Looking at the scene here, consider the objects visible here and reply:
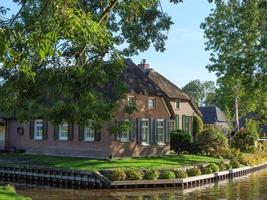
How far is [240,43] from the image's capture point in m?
28.9

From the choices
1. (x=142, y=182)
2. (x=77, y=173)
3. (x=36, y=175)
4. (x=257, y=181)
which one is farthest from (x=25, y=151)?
(x=257, y=181)

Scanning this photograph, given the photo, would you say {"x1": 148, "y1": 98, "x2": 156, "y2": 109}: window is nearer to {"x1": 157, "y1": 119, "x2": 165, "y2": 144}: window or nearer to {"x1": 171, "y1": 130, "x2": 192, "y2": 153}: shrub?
{"x1": 157, "y1": 119, "x2": 165, "y2": 144}: window

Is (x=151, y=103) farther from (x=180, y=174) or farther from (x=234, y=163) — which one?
(x=180, y=174)

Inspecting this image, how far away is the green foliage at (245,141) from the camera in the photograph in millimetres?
43000

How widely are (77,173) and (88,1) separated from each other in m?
13.2

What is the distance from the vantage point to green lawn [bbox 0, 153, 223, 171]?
27094 mm

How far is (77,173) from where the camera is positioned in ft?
85.1

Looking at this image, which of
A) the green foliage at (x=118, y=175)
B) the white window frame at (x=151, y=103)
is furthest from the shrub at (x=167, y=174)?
the white window frame at (x=151, y=103)

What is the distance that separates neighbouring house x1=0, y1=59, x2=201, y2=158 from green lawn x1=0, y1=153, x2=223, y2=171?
1.63m

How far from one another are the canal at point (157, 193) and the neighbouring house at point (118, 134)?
7.34 meters

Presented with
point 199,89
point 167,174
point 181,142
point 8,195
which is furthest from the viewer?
point 199,89

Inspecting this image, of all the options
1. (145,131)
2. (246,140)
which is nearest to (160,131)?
(145,131)

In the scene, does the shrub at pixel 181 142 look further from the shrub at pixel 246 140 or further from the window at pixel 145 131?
the shrub at pixel 246 140

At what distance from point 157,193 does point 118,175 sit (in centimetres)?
237
